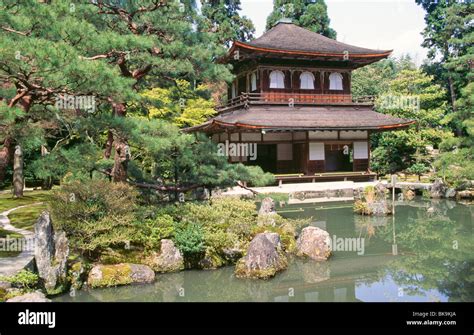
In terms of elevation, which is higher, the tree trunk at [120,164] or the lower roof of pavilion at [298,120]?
the lower roof of pavilion at [298,120]

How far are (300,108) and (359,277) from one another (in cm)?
1604

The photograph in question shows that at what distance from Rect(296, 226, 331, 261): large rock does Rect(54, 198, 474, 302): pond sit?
248mm

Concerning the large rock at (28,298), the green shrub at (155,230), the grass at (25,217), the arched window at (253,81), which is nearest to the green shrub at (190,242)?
the green shrub at (155,230)

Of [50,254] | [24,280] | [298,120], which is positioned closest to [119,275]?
[50,254]

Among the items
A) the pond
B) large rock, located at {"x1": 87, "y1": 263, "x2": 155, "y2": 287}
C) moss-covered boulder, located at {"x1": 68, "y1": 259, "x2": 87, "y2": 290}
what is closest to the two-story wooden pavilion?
the pond

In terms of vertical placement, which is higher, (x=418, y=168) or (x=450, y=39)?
(x=450, y=39)

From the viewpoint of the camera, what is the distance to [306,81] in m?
25.1

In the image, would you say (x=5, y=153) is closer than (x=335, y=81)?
Yes

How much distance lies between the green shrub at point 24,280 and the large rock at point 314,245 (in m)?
6.33

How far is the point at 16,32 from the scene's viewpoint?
7.67m

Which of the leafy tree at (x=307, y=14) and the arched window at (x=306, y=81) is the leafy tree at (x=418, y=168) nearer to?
the arched window at (x=306, y=81)

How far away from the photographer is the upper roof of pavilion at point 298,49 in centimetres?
2244

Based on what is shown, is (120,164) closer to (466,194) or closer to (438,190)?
(438,190)
